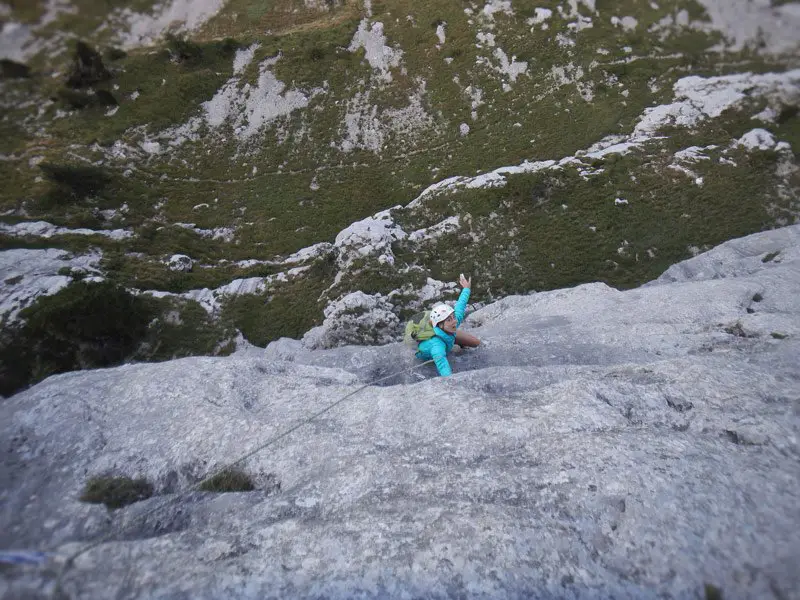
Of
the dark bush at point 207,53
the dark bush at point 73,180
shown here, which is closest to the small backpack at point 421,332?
the dark bush at point 73,180

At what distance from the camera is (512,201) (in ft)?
119

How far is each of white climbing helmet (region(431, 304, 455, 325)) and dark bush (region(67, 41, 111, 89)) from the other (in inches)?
452

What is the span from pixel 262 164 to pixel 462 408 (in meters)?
42.7

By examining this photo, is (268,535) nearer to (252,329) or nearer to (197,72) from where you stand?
(252,329)

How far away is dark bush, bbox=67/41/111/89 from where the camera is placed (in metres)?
9.88

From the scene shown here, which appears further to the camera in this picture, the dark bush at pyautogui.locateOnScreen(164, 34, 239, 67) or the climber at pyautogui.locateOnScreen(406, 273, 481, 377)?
the dark bush at pyautogui.locateOnScreen(164, 34, 239, 67)

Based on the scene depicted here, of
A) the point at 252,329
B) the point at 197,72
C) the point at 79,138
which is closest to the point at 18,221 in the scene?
the point at 79,138

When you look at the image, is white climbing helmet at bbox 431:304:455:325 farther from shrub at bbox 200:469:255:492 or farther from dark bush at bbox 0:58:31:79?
dark bush at bbox 0:58:31:79

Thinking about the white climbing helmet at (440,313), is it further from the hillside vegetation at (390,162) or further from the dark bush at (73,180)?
the dark bush at (73,180)

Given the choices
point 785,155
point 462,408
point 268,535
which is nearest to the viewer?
point 268,535

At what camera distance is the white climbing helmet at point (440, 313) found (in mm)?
13573

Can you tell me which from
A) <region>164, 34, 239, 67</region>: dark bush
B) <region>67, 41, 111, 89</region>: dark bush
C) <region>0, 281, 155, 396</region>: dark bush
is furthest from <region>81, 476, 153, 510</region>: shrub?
<region>164, 34, 239, 67</region>: dark bush

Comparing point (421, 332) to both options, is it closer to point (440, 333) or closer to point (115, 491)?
point (440, 333)

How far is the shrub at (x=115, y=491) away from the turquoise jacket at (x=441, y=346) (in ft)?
27.8
